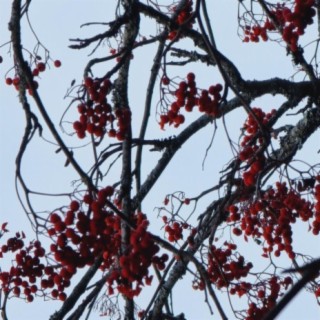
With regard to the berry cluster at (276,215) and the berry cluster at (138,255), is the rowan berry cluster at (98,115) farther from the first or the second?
the berry cluster at (276,215)

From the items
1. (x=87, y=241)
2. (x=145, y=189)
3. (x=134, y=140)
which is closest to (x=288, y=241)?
(x=145, y=189)

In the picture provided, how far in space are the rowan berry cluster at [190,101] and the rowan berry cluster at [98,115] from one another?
0.87 ft

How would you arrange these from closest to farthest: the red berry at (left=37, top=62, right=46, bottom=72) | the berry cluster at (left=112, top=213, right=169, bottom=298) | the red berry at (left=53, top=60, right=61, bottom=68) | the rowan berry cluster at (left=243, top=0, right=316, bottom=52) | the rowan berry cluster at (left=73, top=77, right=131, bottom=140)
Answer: the berry cluster at (left=112, top=213, right=169, bottom=298) → the rowan berry cluster at (left=73, top=77, right=131, bottom=140) → the rowan berry cluster at (left=243, top=0, right=316, bottom=52) → the red berry at (left=37, top=62, right=46, bottom=72) → the red berry at (left=53, top=60, right=61, bottom=68)

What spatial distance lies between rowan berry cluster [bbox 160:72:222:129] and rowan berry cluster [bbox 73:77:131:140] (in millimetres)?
264

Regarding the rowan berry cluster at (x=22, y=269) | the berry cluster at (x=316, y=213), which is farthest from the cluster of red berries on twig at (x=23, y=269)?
the berry cluster at (x=316, y=213)

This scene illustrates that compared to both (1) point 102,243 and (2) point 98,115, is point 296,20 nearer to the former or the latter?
(2) point 98,115

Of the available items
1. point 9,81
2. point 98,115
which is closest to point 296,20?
point 98,115

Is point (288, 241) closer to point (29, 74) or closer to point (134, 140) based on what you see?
point (134, 140)

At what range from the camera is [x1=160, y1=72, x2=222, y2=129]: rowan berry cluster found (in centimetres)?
271

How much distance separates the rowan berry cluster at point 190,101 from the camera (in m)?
2.71

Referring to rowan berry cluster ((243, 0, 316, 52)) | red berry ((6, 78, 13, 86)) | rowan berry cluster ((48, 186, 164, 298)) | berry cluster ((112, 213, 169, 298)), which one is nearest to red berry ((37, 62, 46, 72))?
red berry ((6, 78, 13, 86))

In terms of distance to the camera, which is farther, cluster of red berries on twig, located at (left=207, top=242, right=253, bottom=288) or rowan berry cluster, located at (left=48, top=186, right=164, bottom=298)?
cluster of red berries on twig, located at (left=207, top=242, right=253, bottom=288)

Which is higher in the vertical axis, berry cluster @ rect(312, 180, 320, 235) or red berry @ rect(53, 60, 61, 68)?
red berry @ rect(53, 60, 61, 68)

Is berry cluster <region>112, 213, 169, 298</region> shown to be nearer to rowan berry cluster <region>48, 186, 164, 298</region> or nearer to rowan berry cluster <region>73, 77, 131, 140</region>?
rowan berry cluster <region>48, 186, 164, 298</region>
